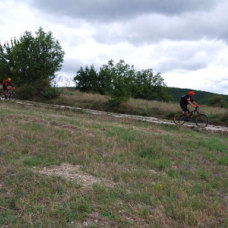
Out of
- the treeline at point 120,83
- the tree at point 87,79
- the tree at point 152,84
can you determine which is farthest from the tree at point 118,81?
the tree at point 152,84

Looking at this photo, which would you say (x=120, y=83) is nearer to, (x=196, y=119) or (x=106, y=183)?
(x=196, y=119)

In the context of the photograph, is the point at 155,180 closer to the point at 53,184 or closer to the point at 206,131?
Answer: the point at 53,184

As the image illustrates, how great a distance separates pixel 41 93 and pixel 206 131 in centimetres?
1815

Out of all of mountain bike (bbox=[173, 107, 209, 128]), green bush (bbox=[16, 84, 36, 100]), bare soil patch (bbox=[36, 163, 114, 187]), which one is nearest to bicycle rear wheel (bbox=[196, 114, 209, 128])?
mountain bike (bbox=[173, 107, 209, 128])

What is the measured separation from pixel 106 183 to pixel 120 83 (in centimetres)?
1645

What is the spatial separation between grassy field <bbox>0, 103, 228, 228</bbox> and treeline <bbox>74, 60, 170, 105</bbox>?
1295 cm

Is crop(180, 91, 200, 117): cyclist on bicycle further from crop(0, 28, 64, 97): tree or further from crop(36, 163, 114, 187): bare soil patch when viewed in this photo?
crop(0, 28, 64, 97): tree

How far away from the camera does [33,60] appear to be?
2770 centimetres

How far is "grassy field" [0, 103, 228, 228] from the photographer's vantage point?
326 centimetres

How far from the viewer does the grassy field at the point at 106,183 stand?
128 inches

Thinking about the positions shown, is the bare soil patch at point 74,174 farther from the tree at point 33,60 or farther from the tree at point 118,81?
the tree at point 33,60

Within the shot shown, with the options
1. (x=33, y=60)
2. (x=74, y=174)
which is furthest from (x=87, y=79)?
(x=74, y=174)

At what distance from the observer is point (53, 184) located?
414 cm

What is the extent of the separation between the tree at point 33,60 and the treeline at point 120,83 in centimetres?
622
